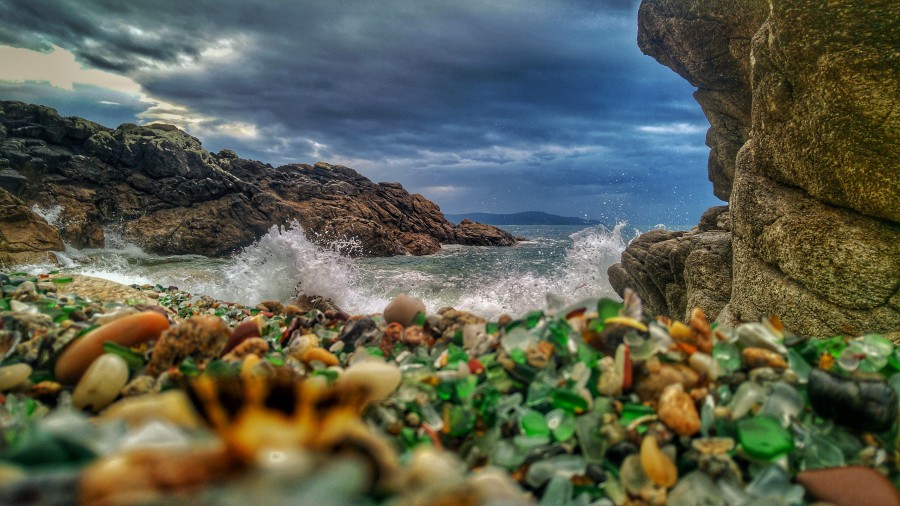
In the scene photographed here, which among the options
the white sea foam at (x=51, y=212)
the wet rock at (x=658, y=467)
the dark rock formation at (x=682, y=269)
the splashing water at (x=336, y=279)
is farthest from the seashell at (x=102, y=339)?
the white sea foam at (x=51, y=212)

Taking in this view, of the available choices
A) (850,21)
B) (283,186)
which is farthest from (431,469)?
(283,186)

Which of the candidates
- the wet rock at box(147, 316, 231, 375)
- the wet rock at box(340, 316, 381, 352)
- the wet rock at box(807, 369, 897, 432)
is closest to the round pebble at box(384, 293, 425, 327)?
the wet rock at box(340, 316, 381, 352)

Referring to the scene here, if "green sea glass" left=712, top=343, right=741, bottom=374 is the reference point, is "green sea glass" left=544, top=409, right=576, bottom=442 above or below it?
below

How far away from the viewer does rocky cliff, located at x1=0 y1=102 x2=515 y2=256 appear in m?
22.5

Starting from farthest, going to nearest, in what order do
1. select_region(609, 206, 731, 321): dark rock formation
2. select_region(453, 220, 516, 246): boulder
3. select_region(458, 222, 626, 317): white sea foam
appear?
1. select_region(453, 220, 516, 246): boulder
2. select_region(458, 222, 626, 317): white sea foam
3. select_region(609, 206, 731, 321): dark rock formation

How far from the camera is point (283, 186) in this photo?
33.6m

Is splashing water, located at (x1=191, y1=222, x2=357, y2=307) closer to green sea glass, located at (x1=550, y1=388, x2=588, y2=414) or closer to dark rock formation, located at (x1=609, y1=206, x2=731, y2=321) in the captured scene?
dark rock formation, located at (x1=609, y1=206, x2=731, y2=321)

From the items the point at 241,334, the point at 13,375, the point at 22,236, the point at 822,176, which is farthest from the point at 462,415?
the point at 22,236

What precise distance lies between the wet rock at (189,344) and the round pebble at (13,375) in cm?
34

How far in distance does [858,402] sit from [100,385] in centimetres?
218

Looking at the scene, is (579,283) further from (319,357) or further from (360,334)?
(319,357)

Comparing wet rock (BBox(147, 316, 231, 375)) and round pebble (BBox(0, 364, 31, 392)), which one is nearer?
round pebble (BBox(0, 364, 31, 392))

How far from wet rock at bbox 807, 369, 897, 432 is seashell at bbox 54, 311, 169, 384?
228 cm

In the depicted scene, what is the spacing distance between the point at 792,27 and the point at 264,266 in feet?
41.2
